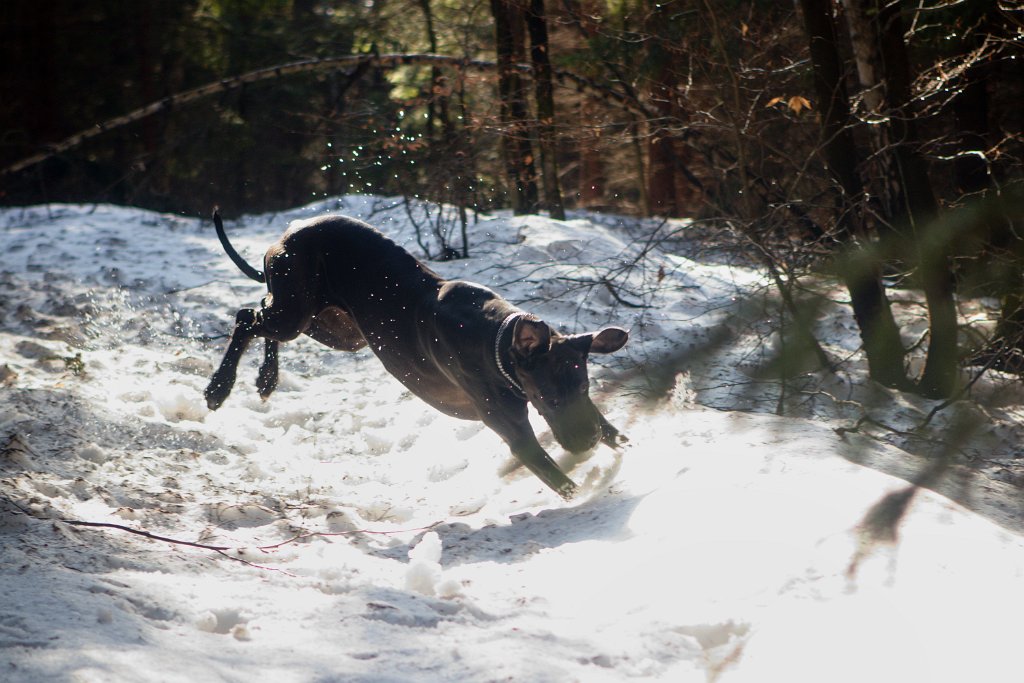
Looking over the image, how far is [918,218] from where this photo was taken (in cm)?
598

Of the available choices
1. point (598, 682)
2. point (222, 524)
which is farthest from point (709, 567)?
point (222, 524)

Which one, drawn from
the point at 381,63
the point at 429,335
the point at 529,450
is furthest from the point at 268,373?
the point at 381,63

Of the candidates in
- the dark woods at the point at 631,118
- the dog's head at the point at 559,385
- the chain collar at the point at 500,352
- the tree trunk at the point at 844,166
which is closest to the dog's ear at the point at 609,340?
the dog's head at the point at 559,385

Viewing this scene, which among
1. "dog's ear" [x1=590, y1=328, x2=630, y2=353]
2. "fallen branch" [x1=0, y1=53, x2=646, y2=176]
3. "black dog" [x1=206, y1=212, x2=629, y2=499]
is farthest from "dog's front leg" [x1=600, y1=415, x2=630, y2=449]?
"fallen branch" [x1=0, y1=53, x2=646, y2=176]

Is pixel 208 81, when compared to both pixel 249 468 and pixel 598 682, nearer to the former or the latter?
pixel 249 468

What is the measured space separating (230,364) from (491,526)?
8.39ft

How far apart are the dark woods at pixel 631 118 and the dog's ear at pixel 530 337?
5.94 ft

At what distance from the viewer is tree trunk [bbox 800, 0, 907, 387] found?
20.0 feet

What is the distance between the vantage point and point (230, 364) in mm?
6168

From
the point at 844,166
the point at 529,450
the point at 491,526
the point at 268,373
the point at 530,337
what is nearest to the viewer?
the point at 491,526

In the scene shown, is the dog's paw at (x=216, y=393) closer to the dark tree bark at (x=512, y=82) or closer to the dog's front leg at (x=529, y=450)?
the dog's front leg at (x=529, y=450)

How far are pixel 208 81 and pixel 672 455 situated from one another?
18.1 metres

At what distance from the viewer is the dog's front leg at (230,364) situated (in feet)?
20.0

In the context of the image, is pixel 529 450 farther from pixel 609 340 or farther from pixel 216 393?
pixel 216 393
